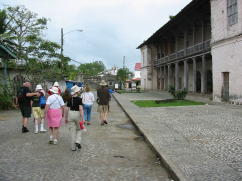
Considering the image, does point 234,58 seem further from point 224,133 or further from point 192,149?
point 192,149

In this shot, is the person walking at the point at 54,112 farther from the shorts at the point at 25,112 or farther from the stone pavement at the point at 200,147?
the stone pavement at the point at 200,147

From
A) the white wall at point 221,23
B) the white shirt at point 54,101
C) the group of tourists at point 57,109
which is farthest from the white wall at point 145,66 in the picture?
the white shirt at point 54,101

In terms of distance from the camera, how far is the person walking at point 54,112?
309 inches

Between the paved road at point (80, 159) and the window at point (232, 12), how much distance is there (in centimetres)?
1254

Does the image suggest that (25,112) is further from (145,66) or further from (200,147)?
(145,66)

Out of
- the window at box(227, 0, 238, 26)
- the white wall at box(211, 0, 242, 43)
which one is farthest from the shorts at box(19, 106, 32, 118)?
the window at box(227, 0, 238, 26)

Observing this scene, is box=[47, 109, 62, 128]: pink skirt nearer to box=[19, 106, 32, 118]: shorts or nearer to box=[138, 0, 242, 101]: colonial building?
box=[19, 106, 32, 118]: shorts

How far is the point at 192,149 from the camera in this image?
6.70 m

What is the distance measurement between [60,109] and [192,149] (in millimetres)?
3481

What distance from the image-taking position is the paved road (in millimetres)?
5125

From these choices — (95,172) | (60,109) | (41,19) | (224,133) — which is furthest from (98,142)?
(41,19)

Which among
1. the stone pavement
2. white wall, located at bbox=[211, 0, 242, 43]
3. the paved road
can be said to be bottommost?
the paved road

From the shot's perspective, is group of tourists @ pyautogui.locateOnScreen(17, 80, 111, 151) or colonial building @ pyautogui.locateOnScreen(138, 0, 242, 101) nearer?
group of tourists @ pyautogui.locateOnScreen(17, 80, 111, 151)

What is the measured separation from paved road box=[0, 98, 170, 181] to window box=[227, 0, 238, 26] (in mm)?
12539
